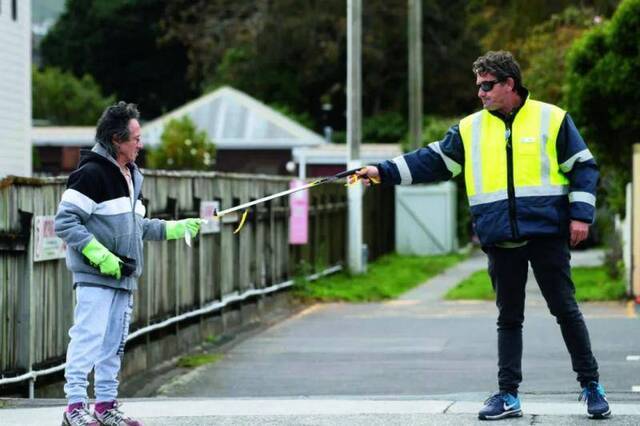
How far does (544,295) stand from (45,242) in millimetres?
4112

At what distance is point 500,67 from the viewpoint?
26.0ft

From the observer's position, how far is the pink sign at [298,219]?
20609 mm

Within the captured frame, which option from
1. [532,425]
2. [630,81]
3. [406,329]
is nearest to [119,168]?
[532,425]

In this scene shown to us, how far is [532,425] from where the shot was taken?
764 cm

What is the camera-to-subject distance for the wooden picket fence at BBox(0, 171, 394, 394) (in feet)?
33.2

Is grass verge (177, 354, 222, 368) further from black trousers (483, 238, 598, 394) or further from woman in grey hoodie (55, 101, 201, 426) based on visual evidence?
black trousers (483, 238, 598, 394)

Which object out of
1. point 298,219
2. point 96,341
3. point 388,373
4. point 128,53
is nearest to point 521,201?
point 96,341

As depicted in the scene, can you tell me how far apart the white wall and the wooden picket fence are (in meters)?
4.19

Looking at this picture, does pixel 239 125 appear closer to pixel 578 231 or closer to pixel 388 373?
pixel 388 373

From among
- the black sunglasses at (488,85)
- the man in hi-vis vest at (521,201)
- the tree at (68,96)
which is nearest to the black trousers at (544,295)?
the man in hi-vis vest at (521,201)

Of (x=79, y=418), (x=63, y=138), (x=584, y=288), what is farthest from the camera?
(x=63, y=138)

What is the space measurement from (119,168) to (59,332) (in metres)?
3.38

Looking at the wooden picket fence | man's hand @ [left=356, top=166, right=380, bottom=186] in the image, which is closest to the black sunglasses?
man's hand @ [left=356, top=166, right=380, bottom=186]

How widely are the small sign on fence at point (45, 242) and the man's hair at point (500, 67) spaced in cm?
370
